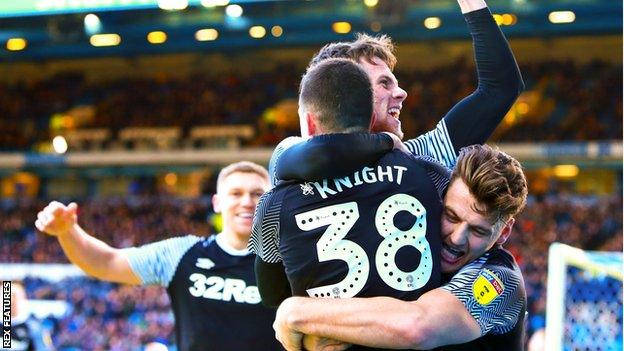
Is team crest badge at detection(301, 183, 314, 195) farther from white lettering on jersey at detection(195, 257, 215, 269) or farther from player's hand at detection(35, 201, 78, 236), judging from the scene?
white lettering on jersey at detection(195, 257, 215, 269)

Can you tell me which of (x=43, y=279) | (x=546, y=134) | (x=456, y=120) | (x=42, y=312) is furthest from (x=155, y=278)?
(x=546, y=134)

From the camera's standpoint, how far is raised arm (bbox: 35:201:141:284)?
4.46 metres

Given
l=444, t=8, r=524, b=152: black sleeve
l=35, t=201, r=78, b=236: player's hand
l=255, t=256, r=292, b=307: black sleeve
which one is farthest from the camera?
Result: l=35, t=201, r=78, b=236: player's hand

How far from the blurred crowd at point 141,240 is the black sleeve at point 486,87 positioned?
12753mm

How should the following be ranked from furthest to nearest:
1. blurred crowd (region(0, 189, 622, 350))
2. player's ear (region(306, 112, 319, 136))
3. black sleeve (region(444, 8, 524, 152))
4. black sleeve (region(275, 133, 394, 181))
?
blurred crowd (region(0, 189, 622, 350)) → black sleeve (region(444, 8, 524, 152)) → player's ear (region(306, 112, 319, 136)) → black sleeve (region(275, 133, 394, 181))

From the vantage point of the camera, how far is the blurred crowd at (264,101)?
27.3 metres

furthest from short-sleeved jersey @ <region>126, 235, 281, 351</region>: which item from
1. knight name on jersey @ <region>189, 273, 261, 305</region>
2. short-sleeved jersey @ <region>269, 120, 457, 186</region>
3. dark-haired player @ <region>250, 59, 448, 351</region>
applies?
dark-haired player @ <region>250, 59, 448, 351</region>

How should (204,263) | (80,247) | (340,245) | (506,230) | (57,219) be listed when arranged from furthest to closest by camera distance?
1. (204,263)
2. (80,247)
3. (57,219)
4. (506,230)
5. (340,245)

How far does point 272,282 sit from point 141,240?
2494 cm

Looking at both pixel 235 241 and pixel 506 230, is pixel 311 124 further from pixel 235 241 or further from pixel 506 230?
pixel 235 241

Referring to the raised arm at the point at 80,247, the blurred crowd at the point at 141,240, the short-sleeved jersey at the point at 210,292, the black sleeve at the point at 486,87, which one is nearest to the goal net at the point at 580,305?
the short-sleeved jersey at the point at 210,292

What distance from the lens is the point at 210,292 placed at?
5.11 meters

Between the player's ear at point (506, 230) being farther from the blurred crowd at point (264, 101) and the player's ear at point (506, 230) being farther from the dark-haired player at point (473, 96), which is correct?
the blurred crowd at point (264, 101)

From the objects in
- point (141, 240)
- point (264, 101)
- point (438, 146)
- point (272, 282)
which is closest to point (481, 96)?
point (438, 146)
